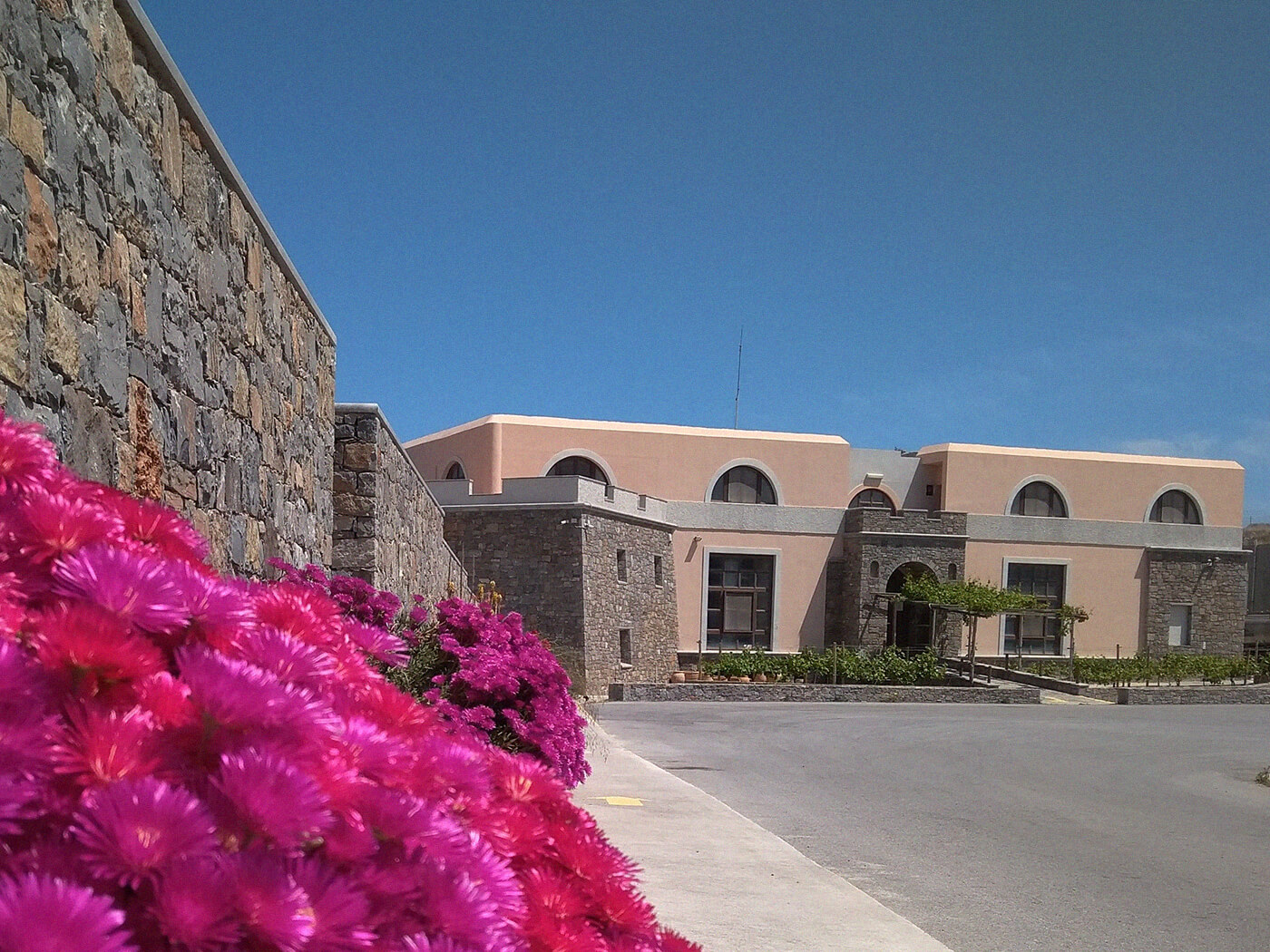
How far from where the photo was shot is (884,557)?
3291 centimetres

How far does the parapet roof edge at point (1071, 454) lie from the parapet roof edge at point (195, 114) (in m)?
32.8

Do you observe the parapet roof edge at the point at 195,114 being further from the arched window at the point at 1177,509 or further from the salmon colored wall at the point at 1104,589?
the arched window at the point at 1177,509

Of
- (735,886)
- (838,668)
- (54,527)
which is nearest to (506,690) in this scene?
(735,886)

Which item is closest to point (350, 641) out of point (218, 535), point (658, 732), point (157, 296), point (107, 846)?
point (107, 846)

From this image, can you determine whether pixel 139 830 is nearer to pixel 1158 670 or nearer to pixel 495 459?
pixel 495 459

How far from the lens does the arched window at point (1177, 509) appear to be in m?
37.0

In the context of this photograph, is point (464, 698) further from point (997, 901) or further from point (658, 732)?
point (658, 732)

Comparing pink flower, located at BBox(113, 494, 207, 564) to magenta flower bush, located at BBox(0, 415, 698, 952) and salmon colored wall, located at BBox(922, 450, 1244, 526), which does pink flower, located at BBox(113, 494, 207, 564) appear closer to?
magenta flower bush, located at BBox(0, 415, 698, 952)

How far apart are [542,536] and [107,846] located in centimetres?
2601

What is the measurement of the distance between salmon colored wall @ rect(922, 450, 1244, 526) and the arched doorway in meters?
2.99

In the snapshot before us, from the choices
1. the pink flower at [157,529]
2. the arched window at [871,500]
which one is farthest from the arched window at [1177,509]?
the pink flower at [157,529]

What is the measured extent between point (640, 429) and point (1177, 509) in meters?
19.3

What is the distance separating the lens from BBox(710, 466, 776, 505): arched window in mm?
33281

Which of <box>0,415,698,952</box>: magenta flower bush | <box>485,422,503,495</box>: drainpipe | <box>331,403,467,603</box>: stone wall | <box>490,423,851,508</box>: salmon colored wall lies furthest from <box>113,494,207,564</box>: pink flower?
<box>490,423,851,508</box>: salmon colored wall
